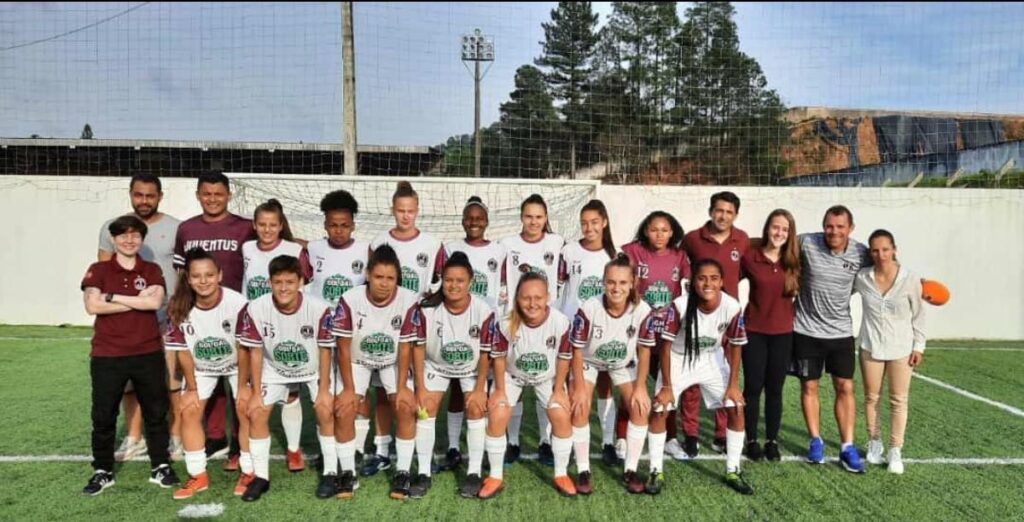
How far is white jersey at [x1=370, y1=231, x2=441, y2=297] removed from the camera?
3760 mm

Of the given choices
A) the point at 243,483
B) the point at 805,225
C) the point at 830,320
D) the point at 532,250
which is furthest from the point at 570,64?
the point at 243,483

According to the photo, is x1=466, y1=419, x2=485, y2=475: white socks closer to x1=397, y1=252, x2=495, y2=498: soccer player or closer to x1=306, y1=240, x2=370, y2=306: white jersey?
x1=397, y1=252, x2=495, y2=498: soccer player

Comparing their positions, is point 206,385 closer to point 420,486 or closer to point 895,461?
point 420,486

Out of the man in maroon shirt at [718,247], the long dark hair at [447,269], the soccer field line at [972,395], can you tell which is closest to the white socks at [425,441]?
the long dark hair at [447,269]

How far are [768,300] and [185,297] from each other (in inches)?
132

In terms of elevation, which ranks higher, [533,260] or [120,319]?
[533,260]

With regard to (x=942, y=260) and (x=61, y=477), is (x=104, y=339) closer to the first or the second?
(x=61, y=477)

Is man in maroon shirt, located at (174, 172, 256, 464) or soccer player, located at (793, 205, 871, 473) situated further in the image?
soccer player, located at (793, 205, 871, 473)

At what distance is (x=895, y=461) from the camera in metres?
3.75

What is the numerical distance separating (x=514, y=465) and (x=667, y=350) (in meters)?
1.16

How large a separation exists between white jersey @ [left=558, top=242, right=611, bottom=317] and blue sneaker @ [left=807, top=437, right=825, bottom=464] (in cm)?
162

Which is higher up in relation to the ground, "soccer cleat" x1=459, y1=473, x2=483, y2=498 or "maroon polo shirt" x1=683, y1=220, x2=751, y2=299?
"maroon polo shirt" x1=683, y1=220, x2=751, y2=299

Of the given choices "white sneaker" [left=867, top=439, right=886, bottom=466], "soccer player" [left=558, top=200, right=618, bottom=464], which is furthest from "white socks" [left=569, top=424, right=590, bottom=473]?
"white sneaker" [left=867, top=439, right=886, bottom=466]

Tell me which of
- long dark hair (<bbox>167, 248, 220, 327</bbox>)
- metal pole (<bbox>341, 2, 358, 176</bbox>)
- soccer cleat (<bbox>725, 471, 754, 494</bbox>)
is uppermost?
metal pole (<bbox>341, 2, 358, 176</bbox>)
